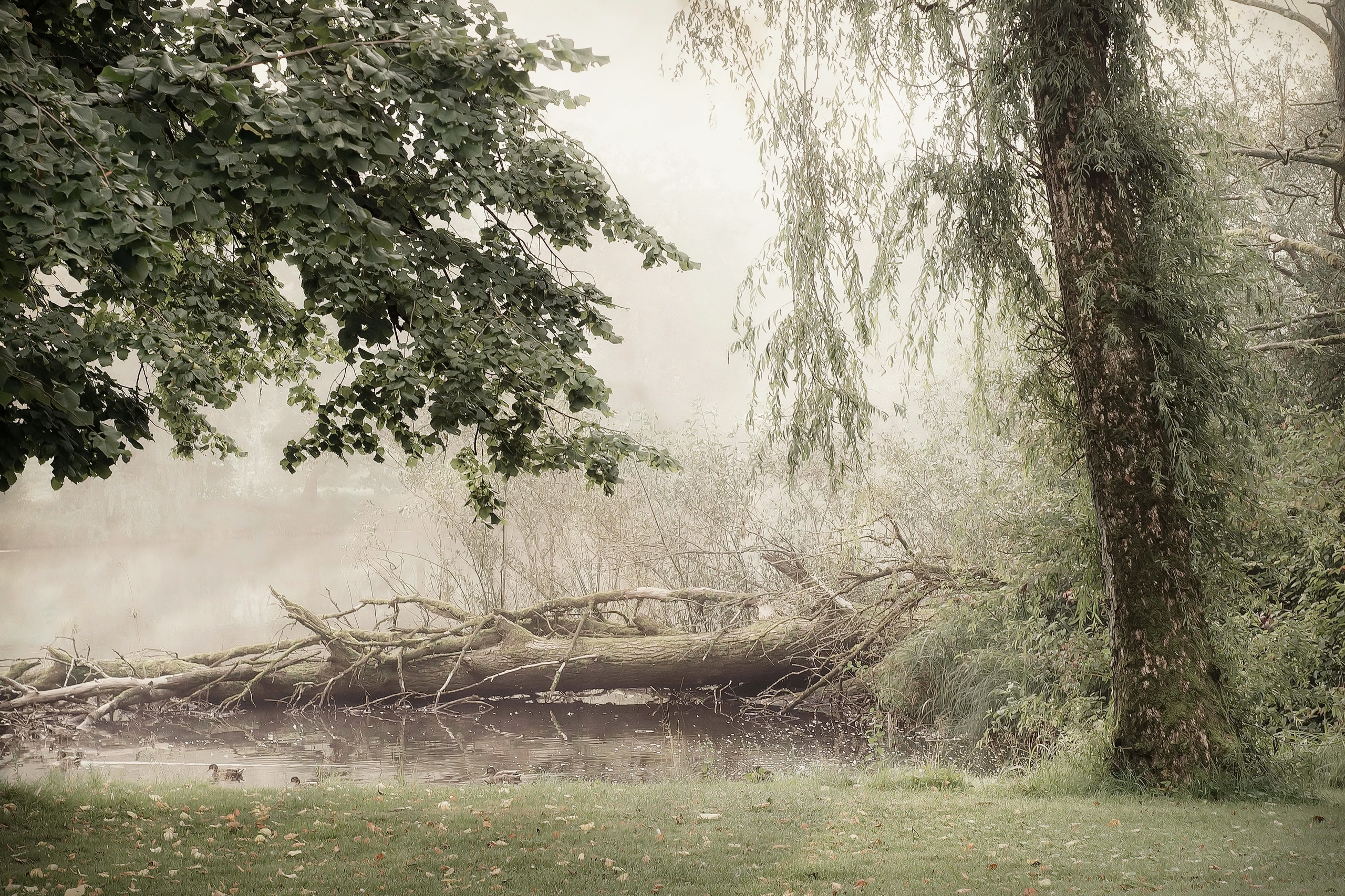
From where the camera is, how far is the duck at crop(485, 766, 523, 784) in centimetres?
851

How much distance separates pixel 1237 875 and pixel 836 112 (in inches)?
249

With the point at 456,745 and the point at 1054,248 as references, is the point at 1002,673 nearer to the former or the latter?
the point at 1054,248

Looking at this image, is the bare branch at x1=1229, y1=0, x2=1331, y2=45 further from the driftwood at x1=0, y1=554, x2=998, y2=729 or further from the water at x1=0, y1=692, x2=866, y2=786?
the water at x1=0, y1=692, x2=866, y2=786

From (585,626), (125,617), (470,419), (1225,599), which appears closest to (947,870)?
(470,419)

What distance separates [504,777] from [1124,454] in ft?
19.5

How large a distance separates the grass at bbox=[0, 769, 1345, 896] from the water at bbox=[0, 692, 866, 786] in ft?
8.21

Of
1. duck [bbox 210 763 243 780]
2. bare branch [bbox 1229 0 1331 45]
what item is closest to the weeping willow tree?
bare branch [bbox 1229 0 1331 45]

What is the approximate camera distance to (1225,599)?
278 inches

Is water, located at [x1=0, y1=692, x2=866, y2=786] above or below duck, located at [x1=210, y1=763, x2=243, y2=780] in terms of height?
below

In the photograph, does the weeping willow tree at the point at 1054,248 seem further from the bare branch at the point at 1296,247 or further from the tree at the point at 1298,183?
the bare branch at the point at 1296,247

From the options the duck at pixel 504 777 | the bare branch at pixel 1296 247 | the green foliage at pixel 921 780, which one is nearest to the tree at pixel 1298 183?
the bare branch at pixel 1296 247

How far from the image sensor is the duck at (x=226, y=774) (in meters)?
8.67

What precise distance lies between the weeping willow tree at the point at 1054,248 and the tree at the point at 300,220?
3092mm

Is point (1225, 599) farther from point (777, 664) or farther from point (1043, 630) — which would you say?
point (777, 664)
